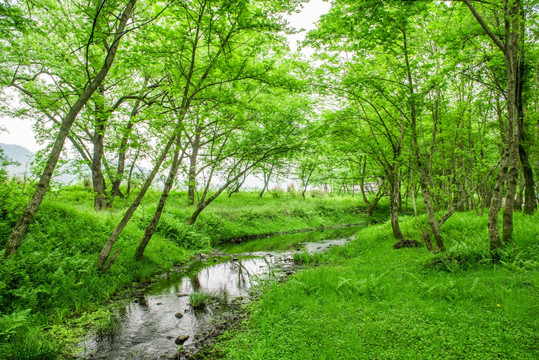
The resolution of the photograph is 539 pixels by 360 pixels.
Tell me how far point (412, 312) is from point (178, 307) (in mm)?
5323

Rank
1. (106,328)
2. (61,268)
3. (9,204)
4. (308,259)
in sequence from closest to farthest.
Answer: (106,328) < (61,268) < (9,204) < (308,259)

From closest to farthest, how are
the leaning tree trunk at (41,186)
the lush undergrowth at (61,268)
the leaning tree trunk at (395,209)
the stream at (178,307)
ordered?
the lush undergrowth at (61,268) → the stream at (178,307) → the leaning tree trunk at (41,186) → the leaning tree trunk at (395,209)

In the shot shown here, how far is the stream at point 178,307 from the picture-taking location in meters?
4.80

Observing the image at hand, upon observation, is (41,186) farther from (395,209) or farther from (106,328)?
(395,209)

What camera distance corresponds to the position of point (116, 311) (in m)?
6.30

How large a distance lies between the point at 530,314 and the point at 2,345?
8096 mm

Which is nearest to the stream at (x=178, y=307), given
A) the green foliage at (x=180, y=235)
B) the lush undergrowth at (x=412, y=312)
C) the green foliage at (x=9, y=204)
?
the lush undergrowth at (x=412, y=312)

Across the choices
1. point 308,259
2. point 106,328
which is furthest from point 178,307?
point 308,259

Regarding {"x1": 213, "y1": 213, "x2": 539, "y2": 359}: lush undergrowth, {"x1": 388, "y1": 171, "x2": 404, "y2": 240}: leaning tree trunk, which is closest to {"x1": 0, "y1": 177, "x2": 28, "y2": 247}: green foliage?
{"x1": 213, "y1": 213, "x2": 539, "y2": 359}: lush undergrowth

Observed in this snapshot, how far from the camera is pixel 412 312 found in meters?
4.33

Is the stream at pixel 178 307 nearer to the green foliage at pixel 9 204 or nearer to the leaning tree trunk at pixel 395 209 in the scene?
the green foliage at pixel 9 204

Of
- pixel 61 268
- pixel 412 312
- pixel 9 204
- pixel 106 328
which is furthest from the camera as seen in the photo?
pixel 9 204

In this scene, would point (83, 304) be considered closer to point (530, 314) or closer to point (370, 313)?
point (370, 313)

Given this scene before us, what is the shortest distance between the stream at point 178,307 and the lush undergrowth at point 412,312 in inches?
41.2
